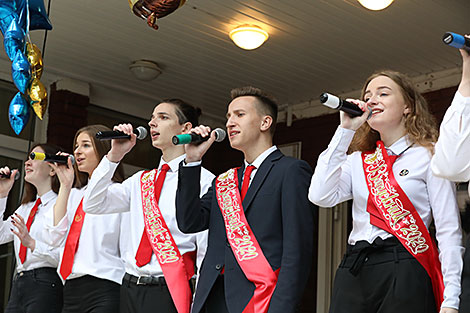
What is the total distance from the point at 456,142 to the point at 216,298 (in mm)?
1060

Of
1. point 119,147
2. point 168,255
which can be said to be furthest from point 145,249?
point 119,147

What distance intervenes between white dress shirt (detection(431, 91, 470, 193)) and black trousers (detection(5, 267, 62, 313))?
2358mm

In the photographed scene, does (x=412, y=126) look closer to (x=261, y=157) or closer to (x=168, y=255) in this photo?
(x=261, y=157)

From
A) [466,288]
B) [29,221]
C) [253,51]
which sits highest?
[253,51]

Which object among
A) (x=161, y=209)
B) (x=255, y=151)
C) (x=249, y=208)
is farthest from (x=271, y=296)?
(x=161, y=209)

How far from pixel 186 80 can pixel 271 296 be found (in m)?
4.29

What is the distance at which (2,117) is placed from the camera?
20.5 ft

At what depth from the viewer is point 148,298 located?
2902 mm

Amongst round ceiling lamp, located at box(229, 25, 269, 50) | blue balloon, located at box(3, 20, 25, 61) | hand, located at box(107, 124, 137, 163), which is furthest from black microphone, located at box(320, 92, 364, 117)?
round ceiling lamp, located at box(229, 25, 269, 50)

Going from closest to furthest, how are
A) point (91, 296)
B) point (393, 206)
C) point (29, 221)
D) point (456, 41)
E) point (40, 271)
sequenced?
1. point (456, 41)
2. point (393, 206)
3. point (91, 296)
4. point (40, 271)
5. point (29, 221)

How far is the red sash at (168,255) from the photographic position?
2871 mm

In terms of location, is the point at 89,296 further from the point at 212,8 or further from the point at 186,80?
the point at 186,80

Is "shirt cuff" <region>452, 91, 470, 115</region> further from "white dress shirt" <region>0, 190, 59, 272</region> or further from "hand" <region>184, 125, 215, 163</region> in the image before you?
"white dress shirt" <region>0, 190, 59, 272</region>

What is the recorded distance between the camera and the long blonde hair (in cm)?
248
